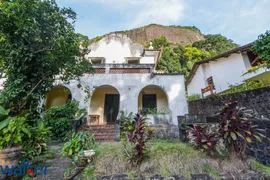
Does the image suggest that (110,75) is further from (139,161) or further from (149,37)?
(149,37)

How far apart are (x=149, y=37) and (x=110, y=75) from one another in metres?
31.0

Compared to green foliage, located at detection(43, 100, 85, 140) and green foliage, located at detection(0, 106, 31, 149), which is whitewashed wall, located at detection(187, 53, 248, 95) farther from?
A: green foliage, located at detection(0, 106, 31, 149)

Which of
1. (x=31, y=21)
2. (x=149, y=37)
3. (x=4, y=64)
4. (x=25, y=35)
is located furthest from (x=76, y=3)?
(x=149, y=37)

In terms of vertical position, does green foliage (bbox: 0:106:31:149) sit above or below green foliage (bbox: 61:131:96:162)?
above

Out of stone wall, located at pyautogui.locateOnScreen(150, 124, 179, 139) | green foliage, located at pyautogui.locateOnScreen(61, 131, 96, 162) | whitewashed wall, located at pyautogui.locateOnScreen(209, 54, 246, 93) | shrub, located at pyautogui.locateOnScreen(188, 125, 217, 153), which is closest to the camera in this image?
shrub, located at pyautogui.locateOnScreen(188, 125, 217, 153)

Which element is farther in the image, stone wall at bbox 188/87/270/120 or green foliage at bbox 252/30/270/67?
green foliage at bbox 252/30/270/67

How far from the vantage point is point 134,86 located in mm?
8602

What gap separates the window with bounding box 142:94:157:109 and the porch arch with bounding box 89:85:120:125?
2.15 meters

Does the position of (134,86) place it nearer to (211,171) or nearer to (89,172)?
(89,172)

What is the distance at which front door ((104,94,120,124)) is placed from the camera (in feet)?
33.1

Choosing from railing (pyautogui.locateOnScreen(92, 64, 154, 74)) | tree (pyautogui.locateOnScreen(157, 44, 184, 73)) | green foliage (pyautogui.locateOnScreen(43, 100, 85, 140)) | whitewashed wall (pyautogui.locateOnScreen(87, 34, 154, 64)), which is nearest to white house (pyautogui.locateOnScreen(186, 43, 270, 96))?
tree (pyautogui.locateOnScreen(157, 44, 184, 73))

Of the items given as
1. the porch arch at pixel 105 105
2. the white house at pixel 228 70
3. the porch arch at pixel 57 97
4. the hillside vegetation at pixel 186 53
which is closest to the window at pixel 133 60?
the porch arch at pixel 105 105

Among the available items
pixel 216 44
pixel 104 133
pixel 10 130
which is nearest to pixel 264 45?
pixel 104 133

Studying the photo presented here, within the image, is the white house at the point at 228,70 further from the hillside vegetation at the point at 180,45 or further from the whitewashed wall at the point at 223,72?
the hillside vegetation at the point at 180,45
